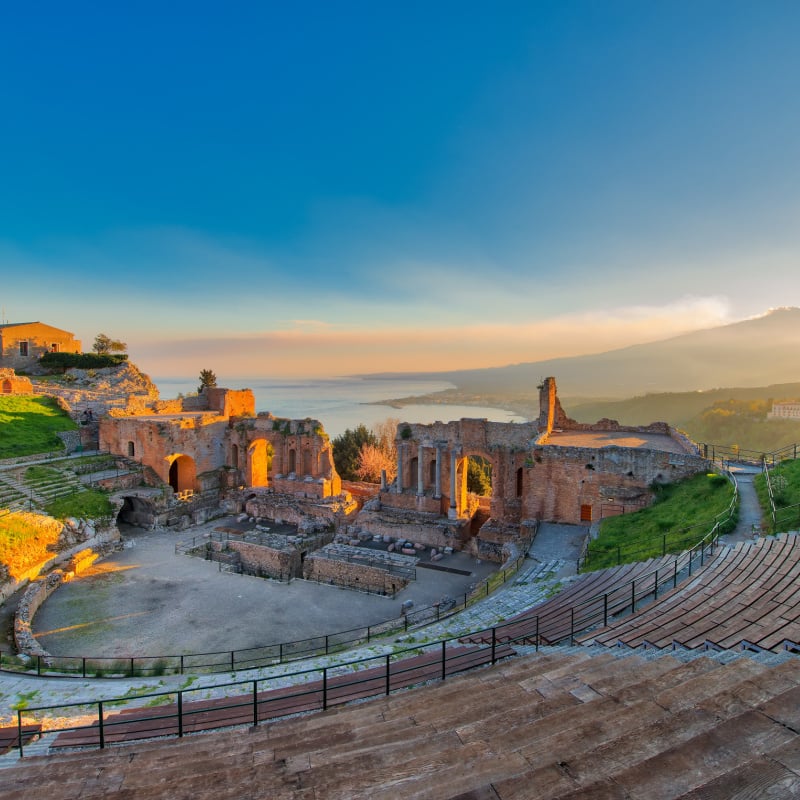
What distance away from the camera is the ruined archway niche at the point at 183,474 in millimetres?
31188

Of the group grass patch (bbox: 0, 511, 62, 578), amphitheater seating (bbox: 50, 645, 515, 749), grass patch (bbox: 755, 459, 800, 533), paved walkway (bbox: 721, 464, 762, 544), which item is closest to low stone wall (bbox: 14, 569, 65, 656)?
grass patch (bbox: 0, 511, 62, 578)

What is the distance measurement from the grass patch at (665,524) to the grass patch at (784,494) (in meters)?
0.98

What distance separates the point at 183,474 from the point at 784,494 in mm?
30312

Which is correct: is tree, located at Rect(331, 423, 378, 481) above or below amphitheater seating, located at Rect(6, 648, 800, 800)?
below

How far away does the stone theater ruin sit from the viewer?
829 inches

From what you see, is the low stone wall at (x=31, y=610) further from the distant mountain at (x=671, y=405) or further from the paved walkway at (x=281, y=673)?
the distant mountain at (x=671, y=405)

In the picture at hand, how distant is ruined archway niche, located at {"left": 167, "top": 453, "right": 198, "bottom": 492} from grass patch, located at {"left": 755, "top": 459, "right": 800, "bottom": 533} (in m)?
27.7

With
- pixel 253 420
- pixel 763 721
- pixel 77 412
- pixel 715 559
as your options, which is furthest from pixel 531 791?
pixel 77 412

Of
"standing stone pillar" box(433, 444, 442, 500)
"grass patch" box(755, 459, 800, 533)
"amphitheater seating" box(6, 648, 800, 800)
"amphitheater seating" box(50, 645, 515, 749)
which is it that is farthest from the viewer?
"standing stone pillar" box(433, 444, 442, 500)

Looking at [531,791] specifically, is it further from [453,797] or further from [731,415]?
[731,415]

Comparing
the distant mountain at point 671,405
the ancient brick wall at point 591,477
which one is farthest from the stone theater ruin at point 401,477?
the distant mountain at point 671,405

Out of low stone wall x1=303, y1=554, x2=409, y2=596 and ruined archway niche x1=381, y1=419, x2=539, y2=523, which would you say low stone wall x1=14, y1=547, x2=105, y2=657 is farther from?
ruined archway niche x1=381, y1=419, x2=539, y2=523

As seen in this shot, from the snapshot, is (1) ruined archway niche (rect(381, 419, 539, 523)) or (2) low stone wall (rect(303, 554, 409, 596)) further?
(1) ruined archway niche (rect(381, 419, 539, 523))

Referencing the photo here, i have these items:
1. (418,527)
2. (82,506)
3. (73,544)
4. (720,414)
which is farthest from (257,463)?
(720,414)
